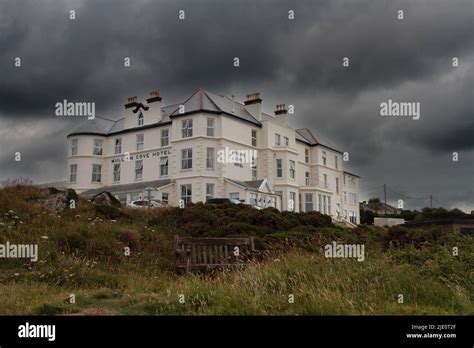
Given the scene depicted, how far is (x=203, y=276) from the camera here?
453 inches

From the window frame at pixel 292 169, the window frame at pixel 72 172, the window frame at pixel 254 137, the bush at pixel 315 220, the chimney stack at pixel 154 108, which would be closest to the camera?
the bush at pixel 315 220

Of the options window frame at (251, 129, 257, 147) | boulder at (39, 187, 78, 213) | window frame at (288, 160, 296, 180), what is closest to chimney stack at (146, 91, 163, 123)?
window frame at (251, 129, 257, 147)

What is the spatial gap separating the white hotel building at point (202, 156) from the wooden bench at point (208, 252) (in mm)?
19629

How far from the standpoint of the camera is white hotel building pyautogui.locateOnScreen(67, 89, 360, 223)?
3484 cm

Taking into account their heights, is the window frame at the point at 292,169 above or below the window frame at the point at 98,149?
below

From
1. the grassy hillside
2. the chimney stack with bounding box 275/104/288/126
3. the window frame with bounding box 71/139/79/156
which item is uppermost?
the chimney stack with bounding box 275/104/288/126

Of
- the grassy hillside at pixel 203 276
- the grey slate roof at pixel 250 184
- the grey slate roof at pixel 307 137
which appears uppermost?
the grey slate roof at pixel 307 137

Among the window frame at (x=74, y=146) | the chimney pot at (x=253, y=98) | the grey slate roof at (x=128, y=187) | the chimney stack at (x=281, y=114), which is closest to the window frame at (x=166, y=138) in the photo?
the grey slate roof at (x=128, y=187)

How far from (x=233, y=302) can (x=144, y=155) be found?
3269 cm

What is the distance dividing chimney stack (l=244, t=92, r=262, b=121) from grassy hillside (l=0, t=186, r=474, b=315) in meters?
24.6

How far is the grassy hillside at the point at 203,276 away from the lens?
7023 mm

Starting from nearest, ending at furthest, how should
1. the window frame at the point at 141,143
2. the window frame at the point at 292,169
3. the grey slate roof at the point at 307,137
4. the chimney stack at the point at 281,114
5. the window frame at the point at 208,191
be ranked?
the window frame at the point at 208,191 < the window frame at the point at 141,143 < the window frame at the point at 292,169 < the chimney stack at the point at 281,114 < the grey slate roof at the point at 307,137

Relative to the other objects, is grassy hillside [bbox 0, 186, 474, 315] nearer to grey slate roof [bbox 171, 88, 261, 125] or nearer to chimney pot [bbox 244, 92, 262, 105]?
grey slate roof [bbox 171, 88, 261, 125]

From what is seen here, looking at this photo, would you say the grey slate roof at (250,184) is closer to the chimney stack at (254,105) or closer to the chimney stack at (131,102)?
the chimney stack at (254,105)
